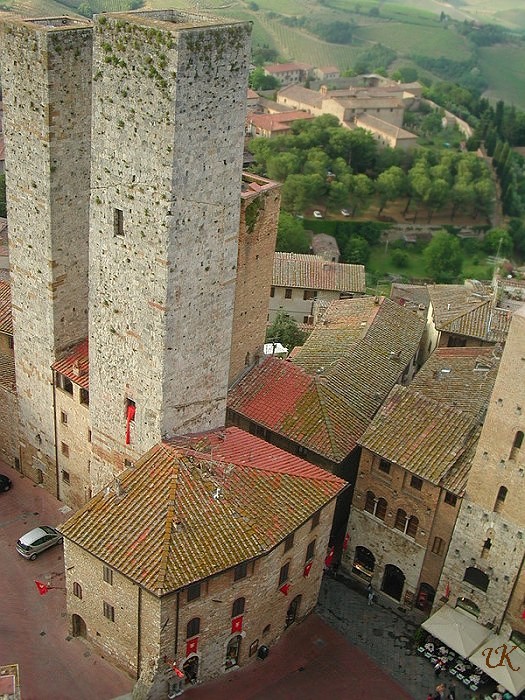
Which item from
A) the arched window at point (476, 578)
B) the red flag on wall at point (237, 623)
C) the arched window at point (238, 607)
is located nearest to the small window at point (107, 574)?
the arched window at point (238, 607)

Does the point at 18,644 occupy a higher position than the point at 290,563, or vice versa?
the point at 290,563

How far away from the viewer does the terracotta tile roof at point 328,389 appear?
37562mm

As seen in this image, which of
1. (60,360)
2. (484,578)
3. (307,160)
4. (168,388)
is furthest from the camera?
(307,160)

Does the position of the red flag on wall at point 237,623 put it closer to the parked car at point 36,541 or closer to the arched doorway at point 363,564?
the arched doorway at point 363,564

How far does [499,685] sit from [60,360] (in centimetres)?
2380

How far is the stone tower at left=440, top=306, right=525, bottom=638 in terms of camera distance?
30203 millimetres

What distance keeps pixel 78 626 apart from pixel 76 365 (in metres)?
11.4

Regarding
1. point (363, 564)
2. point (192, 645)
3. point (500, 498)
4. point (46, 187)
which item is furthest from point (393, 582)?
point (46, 187)

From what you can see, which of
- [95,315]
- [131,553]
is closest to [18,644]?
[131,553]

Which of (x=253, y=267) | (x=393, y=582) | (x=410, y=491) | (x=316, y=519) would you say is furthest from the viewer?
(x=253, y=267)

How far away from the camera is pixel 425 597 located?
36688 mm

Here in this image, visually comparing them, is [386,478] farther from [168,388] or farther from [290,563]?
[168,388]

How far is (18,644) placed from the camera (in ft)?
107

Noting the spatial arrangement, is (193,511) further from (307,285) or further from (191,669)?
(307,285)
